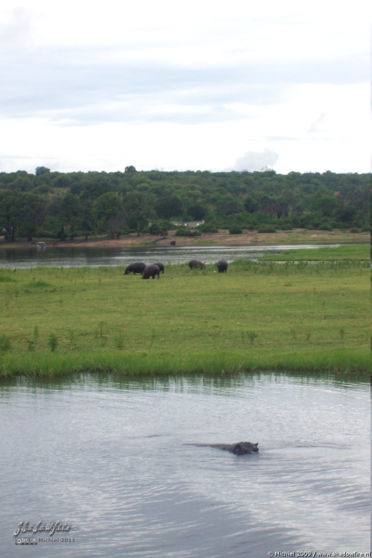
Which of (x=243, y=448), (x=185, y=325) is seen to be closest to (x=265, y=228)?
(x=185, y=325)

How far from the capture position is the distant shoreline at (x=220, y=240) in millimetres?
80188

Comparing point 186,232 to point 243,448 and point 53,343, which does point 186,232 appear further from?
point 243,448

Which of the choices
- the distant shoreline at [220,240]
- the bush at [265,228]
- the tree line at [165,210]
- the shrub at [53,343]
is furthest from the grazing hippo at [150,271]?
the bush at [265,228]

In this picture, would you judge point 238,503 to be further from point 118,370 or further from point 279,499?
point 118,370

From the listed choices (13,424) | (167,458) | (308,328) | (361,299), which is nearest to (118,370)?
(13,424)

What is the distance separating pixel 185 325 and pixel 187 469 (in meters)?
8.88

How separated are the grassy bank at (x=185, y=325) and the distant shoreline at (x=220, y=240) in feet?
171

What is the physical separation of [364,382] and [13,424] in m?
6.22

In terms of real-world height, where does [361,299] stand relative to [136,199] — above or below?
below

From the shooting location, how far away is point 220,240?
8744 cm

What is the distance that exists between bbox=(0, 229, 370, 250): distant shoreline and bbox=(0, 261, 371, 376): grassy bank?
171 ft

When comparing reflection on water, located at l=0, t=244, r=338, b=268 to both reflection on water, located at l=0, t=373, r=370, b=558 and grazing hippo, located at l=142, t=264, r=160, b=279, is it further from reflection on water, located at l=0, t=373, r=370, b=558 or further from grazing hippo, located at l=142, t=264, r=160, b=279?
reflection on water, located at l=0, t=373, r=370, b=558

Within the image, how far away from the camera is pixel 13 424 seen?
10.2m

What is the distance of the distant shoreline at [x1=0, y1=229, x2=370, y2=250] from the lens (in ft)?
263
